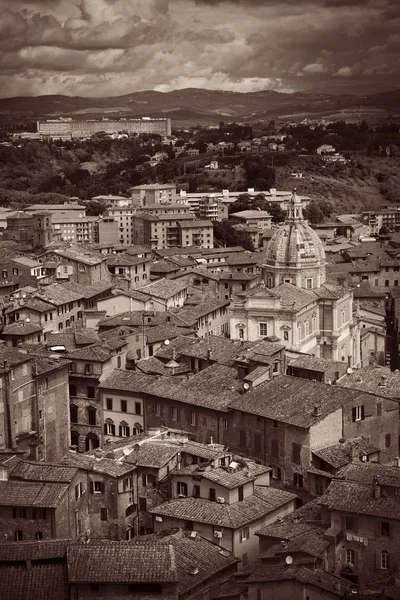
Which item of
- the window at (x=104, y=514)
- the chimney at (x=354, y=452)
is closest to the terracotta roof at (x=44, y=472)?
the window at (x=104, y=514)

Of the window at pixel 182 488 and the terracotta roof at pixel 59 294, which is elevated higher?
the terracotta roof at pixel 59 294

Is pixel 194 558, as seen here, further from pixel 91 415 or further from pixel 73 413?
pixel 73 413

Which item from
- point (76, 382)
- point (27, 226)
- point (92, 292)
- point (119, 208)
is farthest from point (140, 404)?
point (119, 208)

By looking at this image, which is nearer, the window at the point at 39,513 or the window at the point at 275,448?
the window at the point at 39,513

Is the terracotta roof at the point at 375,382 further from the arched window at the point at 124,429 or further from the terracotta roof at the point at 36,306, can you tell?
the terracotta roof at the point at 36,306

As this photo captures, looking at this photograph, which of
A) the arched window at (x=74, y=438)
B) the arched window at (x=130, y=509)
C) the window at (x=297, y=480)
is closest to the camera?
the arched window at (x=130, y=509)
